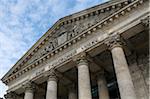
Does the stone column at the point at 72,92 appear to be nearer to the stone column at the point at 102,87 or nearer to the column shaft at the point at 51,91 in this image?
the column shaft at the point at 51,91

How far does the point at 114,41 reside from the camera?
563 inches

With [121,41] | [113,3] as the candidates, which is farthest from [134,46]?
[113,3]

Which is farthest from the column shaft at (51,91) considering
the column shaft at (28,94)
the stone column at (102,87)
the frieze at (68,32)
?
the stone column at (102,87)

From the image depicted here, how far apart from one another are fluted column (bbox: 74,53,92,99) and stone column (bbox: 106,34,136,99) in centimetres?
226

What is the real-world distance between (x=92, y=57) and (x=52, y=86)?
3.94m

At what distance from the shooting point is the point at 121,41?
1441cm

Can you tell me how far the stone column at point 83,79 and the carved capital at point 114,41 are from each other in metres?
2.20

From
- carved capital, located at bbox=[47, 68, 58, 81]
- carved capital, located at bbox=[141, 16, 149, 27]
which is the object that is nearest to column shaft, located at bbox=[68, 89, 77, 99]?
carved capital, located at bbox=[47, 68, 58, 81]

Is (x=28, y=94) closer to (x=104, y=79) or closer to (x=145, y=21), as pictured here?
(x=104, y=79)

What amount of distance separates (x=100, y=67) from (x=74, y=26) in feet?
13.9

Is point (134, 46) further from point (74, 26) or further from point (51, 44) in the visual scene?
point (51, 44)

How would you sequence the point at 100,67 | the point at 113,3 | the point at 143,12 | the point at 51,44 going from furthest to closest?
the point at 51,44 → the point at 100,67 → the point at 113,3 → the point at 143,12

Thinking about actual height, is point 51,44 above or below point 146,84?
above

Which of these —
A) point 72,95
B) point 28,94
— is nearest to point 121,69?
point 72,95
